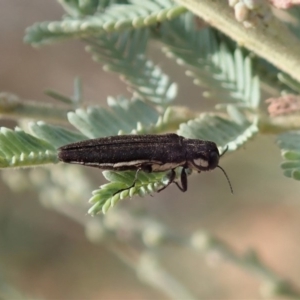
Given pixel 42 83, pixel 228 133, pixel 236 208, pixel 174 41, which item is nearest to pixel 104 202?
pixel 228 133

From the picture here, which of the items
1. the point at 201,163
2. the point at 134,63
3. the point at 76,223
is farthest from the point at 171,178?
the point at 76,223

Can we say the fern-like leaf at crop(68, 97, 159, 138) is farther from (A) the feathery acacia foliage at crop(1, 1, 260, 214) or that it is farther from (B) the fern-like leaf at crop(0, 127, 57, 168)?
(B) the fern-like leaf at crop(0, 127, 57, 168)

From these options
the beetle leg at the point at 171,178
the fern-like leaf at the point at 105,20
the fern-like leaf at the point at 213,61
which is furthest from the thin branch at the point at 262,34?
the beetle leg at the point at 171,178

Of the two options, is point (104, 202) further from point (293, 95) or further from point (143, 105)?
point (293, 95)

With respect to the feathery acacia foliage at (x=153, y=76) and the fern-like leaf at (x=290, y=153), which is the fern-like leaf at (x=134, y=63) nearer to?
the feathery acacia foliage at (x=153, y=76)

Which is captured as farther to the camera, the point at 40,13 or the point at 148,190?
the point at 40,13

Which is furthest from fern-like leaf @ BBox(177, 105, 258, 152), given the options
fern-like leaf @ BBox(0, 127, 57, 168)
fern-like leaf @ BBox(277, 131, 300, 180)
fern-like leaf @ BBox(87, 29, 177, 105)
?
fern-like leaf @ BBox(0, 127, 57, 168)
